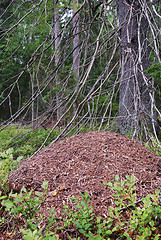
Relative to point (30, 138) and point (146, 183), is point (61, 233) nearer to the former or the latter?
point (146, 183)

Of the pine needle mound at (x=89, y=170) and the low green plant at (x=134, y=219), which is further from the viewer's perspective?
the pine needle mound at (x=89, y=170)

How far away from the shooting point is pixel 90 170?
1459 mm

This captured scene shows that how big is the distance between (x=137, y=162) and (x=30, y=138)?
3625 millimetres

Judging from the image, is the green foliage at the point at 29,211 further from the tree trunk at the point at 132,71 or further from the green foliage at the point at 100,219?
the tree trunk at the point at 132,71

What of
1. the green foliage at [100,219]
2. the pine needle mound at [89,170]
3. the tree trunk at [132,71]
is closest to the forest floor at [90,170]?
the pine needle mound at [89,170]

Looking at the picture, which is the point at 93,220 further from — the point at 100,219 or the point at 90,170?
the point at 90,170

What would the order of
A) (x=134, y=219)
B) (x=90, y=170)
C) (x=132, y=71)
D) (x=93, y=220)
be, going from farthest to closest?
(x=132, y=71), (x=90, y=170), (x=93, y=220), (x=134, y=219)

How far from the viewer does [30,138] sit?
4715 mm

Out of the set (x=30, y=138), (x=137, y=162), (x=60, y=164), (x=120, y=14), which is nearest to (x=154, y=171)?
(x=137, y=162)

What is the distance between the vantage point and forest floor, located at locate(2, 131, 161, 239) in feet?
4.13

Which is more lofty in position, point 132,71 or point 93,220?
point 132,71

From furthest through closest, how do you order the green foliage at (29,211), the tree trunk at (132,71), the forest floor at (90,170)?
the tree trunk at (132,71), the forest floor at (90,170), the green foliage at (29,211)

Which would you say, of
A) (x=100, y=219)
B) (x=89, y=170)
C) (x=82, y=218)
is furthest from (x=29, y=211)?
(x=89, y=170)

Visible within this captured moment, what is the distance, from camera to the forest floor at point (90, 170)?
1260 mm
